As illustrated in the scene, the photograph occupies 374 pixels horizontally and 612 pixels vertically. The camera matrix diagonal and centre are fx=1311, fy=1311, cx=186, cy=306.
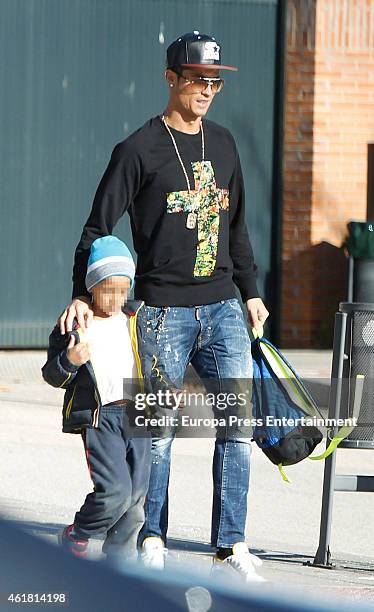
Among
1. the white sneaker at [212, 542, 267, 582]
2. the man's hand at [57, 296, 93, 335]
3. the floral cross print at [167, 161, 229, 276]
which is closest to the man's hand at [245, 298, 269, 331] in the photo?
the floral cross print at [167, 161, 229, 276]

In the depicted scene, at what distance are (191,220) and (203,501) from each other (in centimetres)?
230

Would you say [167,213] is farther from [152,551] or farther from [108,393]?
[152,551]

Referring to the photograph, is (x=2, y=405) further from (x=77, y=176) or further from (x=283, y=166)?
(x=283, y=166)

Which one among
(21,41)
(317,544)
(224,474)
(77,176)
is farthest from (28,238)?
(224,474)

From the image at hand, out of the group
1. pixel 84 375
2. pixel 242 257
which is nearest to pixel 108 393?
pixel 84 375

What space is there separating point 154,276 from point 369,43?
301 inches

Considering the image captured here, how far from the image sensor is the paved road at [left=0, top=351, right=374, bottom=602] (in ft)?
17.9

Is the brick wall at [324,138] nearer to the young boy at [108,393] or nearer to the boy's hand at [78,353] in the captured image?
the young boy at [108,393]

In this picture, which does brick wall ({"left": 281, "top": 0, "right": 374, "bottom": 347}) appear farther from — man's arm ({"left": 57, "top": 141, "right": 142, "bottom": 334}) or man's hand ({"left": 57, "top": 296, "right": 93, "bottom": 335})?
man's hand ({"left": 57, "top": 296, "right": 93, "bottom": 335})

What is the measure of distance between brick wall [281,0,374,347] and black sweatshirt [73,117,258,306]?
279 inches

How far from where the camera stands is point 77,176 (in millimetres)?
11711

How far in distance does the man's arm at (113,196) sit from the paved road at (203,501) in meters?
0.97

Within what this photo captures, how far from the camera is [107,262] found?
4707mm

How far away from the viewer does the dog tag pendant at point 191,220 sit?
4898 millimetres
